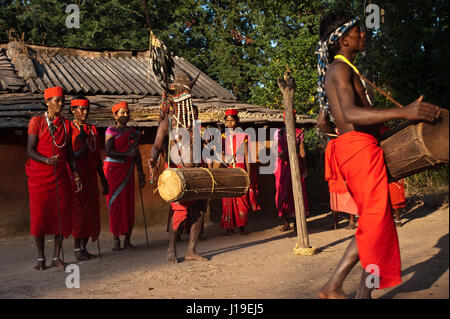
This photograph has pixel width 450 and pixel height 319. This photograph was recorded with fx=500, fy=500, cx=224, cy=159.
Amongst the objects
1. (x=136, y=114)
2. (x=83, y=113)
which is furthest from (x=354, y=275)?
(x=136, y=114)

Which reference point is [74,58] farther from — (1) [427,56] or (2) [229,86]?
(1) [427,56]

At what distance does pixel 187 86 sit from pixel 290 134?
1.46 meters

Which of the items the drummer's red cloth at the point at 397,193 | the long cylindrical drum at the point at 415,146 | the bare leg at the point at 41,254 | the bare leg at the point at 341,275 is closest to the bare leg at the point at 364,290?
the bare leg at the point at 341,275

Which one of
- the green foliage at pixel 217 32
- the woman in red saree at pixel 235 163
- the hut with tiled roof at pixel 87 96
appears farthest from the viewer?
the green foliage at pixel 217 32

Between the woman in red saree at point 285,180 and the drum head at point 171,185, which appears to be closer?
the drum head at point 171,185

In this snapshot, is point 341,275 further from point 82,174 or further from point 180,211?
point 82,174

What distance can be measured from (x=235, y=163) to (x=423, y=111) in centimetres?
574

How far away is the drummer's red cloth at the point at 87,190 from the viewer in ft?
21.6

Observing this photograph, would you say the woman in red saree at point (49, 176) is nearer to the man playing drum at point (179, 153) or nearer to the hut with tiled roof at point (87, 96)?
the man playing drum at point (179, 153)

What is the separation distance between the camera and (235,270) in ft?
17.8

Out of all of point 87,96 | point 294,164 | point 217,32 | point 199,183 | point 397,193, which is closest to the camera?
point 199,183

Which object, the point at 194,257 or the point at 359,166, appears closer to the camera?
the point at 359,166

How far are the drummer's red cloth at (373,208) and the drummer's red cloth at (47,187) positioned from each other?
3.81 m

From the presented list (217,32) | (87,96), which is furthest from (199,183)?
(217,32)
